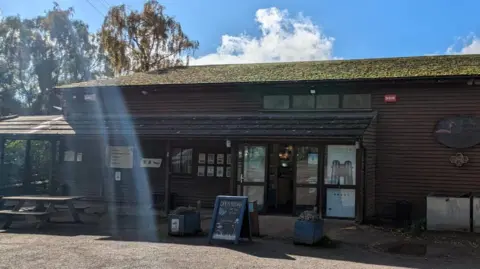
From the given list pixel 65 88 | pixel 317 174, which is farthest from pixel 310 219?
pixel 65 88

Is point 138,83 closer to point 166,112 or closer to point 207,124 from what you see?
point 166,112

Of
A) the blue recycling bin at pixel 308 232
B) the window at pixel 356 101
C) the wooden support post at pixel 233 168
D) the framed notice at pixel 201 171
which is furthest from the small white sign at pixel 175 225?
the window at pixel 356 101

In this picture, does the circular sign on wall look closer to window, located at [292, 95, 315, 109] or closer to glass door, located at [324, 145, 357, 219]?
glass door, located at [324, 145, 357, 219]

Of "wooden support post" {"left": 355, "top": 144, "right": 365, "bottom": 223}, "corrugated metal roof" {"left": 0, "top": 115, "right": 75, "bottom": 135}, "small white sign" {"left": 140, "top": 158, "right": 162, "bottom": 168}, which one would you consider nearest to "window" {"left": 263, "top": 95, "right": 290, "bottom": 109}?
"wooden support post" {"left": 355, "top": 144, "right": 365, "bottom": 223}

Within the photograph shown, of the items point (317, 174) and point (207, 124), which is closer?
point (317, 174)

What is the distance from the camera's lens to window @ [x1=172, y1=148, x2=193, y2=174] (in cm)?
1395

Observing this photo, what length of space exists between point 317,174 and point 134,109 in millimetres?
6547

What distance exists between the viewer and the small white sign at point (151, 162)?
14218 mm

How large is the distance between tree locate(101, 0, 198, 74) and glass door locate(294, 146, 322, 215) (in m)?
18.7

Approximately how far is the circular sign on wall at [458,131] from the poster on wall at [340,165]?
2.44 meters

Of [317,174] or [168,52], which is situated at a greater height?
[168,52]

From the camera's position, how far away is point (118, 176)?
47.6ft

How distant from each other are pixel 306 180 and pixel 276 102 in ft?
8.83


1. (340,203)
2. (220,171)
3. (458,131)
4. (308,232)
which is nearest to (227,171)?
(220,171)
